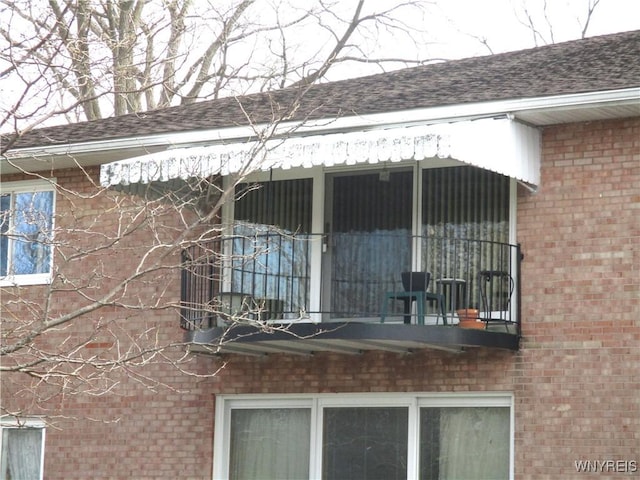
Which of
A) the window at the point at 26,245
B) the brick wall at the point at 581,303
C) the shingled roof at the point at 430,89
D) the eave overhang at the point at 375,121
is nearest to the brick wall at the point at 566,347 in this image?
the brick wall at the point at 581,303

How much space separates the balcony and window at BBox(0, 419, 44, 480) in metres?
2.71

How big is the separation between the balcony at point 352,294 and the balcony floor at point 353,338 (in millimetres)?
10

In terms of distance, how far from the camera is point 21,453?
640 inches

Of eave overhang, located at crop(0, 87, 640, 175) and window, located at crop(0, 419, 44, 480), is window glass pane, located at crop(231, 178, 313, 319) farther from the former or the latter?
window, located at crop(0, 419, 44, 480)

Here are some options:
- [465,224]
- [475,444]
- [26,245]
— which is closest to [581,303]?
[465,224]

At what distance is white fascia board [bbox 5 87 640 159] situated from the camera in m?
12.9

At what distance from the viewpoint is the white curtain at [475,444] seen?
13.4 m

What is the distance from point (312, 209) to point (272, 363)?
1866 mm

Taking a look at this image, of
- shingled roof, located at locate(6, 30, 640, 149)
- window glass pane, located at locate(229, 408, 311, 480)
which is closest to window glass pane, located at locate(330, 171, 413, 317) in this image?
shingled roof, located at locate(6, 30, 640, 149)

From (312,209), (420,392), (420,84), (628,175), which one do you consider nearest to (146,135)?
(312,209)

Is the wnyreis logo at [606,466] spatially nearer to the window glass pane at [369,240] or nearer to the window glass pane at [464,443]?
the window glass pane at [464,443]

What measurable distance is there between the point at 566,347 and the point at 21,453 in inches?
286

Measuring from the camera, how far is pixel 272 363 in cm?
1479

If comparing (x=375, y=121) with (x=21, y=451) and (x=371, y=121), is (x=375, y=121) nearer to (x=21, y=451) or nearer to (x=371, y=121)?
(x=371, y=121)
